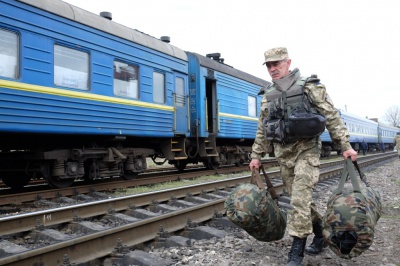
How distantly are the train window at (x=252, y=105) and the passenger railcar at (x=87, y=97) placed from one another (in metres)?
3.43

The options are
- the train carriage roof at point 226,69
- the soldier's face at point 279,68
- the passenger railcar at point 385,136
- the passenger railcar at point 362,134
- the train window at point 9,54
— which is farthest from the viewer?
the passenger railcar at point 385,136

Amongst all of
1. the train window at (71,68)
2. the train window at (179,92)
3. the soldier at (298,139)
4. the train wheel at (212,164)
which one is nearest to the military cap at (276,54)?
the soldier at (298,139)

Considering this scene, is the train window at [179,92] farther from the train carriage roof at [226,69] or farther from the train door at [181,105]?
the train carriage roof at [226,69]

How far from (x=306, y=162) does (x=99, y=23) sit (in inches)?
241

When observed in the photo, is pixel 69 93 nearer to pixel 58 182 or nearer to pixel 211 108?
pixel 58 182

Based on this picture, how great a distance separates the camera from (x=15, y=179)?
8000 millimetres

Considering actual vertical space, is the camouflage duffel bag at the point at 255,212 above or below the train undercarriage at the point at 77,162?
below

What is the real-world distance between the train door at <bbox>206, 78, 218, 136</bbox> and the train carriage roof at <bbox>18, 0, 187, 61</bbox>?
215 cm

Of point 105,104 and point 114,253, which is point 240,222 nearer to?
point 114,253

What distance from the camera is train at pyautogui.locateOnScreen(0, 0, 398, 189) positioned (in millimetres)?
6250

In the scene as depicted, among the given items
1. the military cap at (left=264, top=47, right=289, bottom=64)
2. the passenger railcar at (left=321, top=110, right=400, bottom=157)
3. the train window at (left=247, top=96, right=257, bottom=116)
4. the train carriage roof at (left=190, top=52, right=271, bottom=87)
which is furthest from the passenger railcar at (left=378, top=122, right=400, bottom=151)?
the military cap at (left=264, top=47, right=289, bottom=64)

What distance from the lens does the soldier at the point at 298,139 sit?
3311 millimetres

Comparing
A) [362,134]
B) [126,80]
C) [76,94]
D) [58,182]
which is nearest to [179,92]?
[126,80]

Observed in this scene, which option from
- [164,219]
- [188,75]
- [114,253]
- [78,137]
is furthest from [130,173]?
[114,253]
